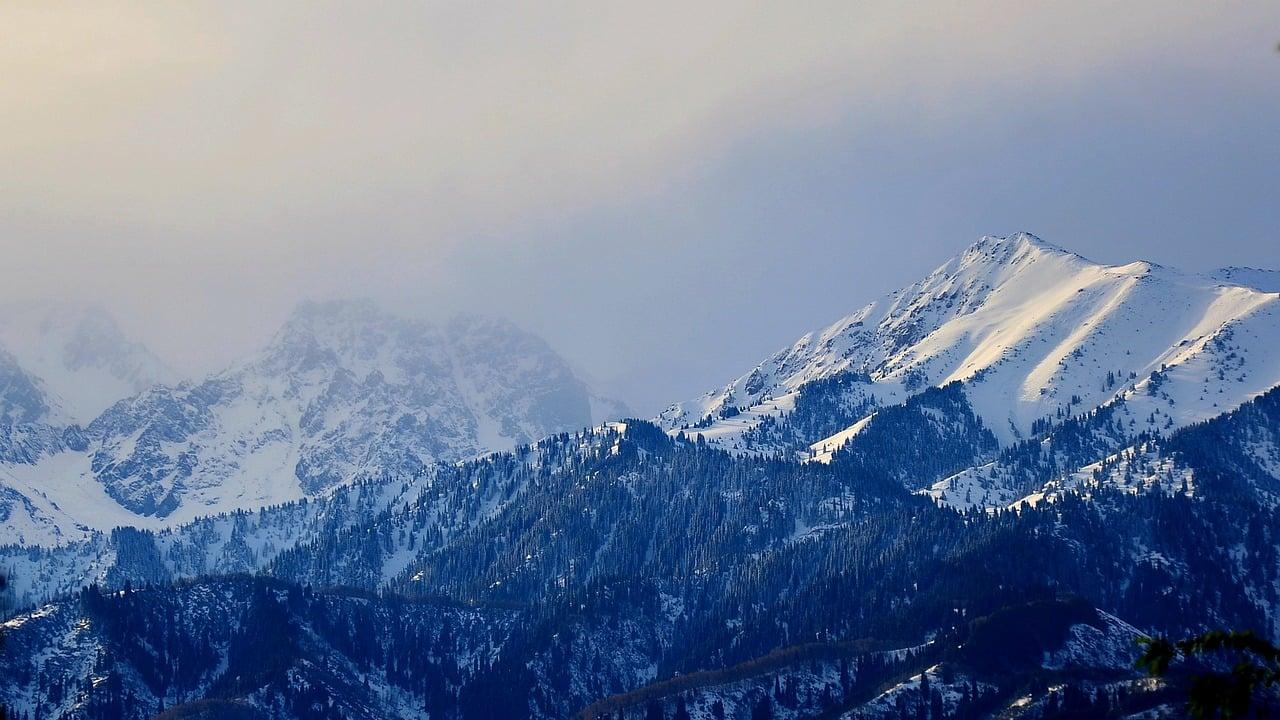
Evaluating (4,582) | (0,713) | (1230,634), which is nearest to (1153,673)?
(1230,634)

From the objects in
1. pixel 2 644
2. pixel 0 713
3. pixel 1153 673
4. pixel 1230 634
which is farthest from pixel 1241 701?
pixel 0 713

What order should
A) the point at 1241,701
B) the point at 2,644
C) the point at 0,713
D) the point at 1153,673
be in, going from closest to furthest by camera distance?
the point at 1241,701 → the point at 1153,673 → the point at 2,644 → the point at 0,713

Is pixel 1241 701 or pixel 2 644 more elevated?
pixel 2 644

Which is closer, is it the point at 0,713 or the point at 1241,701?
the point at 1241,701

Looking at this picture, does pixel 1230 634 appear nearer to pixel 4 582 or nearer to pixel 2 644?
pixel 4 582

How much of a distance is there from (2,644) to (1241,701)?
4409cm

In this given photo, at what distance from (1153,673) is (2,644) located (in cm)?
4129

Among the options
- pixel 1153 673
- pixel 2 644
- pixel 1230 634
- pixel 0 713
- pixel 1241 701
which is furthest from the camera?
pixel 0 713

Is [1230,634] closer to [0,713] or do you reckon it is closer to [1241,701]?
[1241,701]

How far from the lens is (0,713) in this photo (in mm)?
74188

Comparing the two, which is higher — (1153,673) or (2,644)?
(2,644)

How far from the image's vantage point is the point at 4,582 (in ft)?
201

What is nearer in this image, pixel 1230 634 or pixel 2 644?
pixel 1230 634

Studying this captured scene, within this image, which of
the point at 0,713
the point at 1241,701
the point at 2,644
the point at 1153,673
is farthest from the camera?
the point at 0,713
